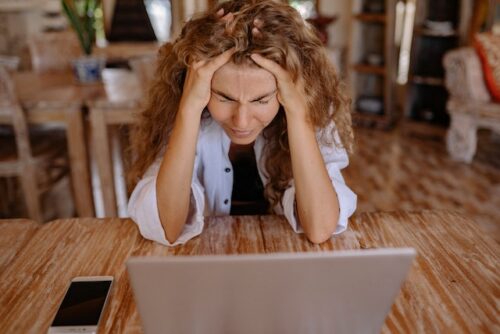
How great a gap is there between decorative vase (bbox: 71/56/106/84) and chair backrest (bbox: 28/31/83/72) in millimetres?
640

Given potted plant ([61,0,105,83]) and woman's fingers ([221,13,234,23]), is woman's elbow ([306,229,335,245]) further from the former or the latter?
potted plant ([61,0,105,83])

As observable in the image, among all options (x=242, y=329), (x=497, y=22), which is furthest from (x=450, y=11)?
(x=242, y=329)

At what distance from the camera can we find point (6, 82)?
6.94 feet

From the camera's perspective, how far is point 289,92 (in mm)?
1009

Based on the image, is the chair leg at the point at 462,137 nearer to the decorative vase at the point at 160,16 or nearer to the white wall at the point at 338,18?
the white wall at the point at 338,18

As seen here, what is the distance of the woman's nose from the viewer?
1.01 metres

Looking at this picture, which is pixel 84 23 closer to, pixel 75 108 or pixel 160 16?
pixel 75 108

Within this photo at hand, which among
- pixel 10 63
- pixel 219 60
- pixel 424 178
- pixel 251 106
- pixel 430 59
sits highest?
pixel 219 60

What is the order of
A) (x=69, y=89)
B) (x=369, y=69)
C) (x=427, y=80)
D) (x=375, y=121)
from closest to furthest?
(x=69, y=89)
(x=427, y=80)
(x=369, y=69)
(x=375, y=121)

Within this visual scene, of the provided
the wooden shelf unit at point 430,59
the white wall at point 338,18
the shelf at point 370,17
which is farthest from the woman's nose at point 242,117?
the white wall at point 338,18

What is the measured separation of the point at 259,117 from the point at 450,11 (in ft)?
11.5

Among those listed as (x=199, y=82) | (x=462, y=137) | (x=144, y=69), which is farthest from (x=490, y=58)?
(x=199, y=82)

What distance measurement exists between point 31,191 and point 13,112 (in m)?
0.42

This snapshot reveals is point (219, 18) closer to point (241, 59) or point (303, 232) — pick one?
point (241, 59)
